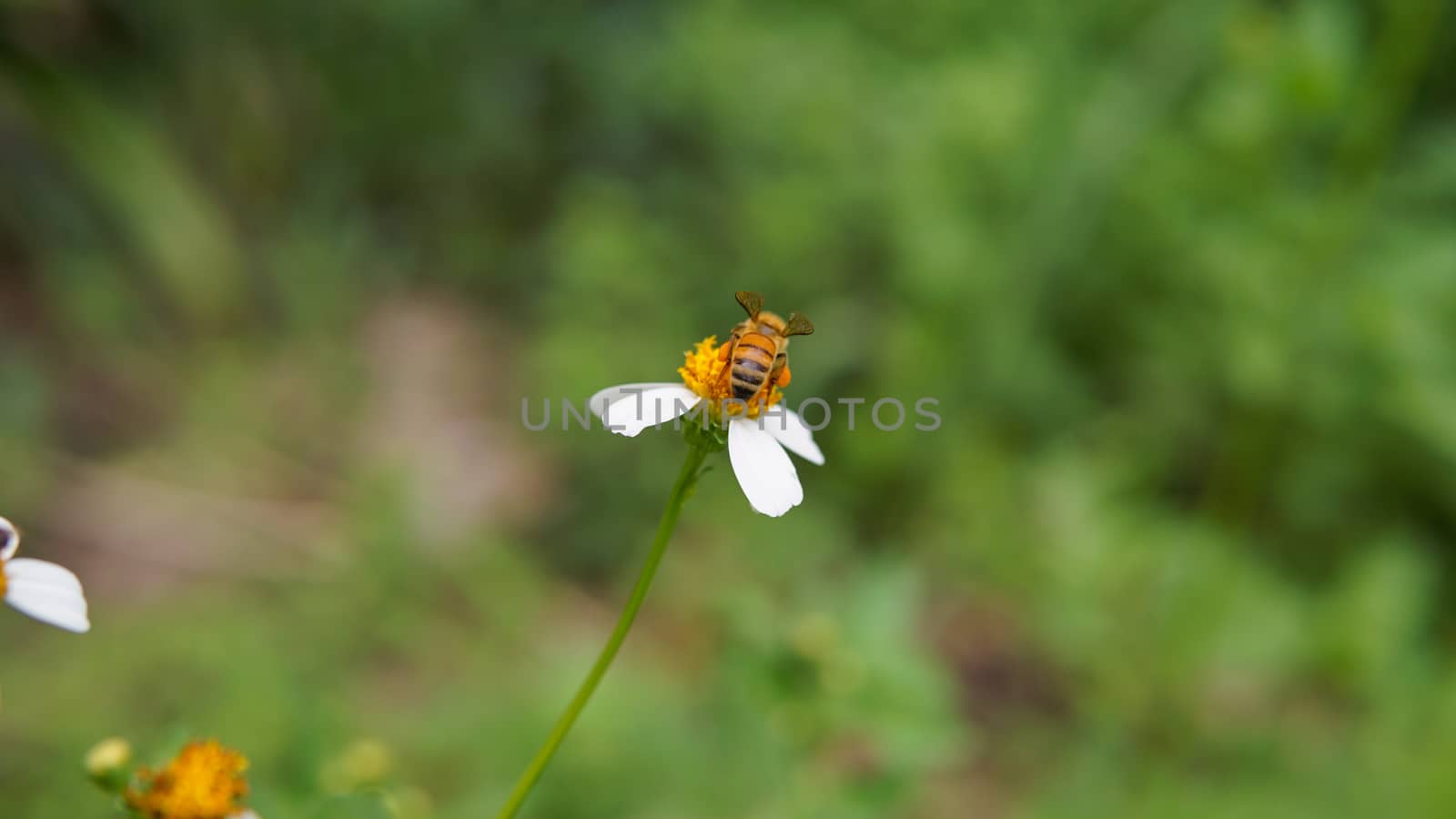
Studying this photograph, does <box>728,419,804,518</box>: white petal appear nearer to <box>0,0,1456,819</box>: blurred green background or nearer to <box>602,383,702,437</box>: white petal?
<box>602,383,702,437</box>: white petal

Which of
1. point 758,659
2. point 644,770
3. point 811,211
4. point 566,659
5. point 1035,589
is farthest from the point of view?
point 811,211

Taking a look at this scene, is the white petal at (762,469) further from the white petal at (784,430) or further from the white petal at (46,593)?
the white petal at (46,593)

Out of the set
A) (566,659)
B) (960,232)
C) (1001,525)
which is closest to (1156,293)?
(960,232)

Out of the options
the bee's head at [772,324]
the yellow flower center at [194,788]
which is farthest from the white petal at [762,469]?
the yellow flower center at [194,788]

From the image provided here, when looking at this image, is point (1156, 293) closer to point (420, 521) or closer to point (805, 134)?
point (805, 134)

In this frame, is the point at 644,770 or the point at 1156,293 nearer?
the point at 644,770

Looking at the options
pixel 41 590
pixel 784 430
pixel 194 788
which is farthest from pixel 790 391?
pixel 41 590
